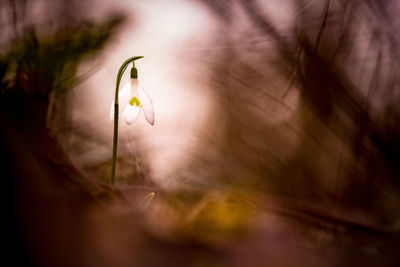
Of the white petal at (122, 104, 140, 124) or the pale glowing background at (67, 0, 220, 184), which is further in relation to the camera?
the pale glowing background at (67, 0, 220, 184)

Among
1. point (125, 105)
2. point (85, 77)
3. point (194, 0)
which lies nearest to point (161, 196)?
point (125, 105)

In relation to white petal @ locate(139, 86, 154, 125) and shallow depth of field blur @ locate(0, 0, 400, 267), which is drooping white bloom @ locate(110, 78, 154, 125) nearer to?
white petal @ locate(139, 86, 154, 125)

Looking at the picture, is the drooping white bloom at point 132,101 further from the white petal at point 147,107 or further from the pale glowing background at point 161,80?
the pale glowing background at point 161,80

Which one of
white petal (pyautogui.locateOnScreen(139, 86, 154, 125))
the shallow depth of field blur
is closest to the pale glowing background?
the shallow depth of field blur

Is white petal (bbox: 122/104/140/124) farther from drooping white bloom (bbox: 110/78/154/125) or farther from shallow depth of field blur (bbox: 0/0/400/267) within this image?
shallow depth of field blur (bbox: 0/0/400/267)

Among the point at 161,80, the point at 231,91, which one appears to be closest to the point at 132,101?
the point at 161,80

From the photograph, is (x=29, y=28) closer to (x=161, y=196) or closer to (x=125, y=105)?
(x=125, y=105)

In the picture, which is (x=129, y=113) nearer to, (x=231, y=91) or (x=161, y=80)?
(x=161, y=80)

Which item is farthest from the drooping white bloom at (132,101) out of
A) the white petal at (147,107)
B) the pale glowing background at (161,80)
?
the pale glowing background at (161,80)

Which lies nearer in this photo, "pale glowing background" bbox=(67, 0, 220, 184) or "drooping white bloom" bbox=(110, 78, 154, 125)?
"drooping white bloom" bbox=(110, 78, 154, 125)

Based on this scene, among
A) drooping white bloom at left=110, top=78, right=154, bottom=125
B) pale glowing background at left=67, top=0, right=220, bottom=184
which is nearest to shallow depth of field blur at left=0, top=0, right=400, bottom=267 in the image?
pale glowing background at left=67, top=0, right=220, bottom=184
